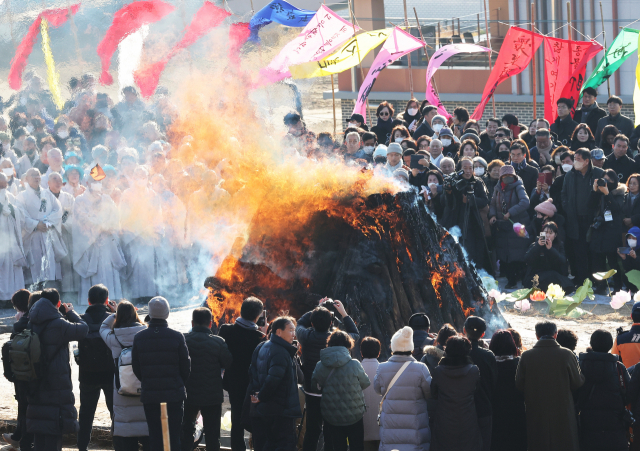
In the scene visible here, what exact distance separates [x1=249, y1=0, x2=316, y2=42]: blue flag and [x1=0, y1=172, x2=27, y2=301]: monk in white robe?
647 cm

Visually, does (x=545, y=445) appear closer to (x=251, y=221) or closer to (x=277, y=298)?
(x=277, y=298)

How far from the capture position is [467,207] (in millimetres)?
11461

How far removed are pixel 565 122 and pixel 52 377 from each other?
974 cm

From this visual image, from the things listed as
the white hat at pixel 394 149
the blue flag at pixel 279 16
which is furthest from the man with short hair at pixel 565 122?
the blue flag at pixel 279 16

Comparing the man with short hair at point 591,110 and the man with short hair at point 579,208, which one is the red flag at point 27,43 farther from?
the man with short hair at point 591,110

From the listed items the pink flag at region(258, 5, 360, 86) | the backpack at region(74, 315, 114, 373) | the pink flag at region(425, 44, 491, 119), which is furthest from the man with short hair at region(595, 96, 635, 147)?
the backpack at region(74, 315, 114, 373)

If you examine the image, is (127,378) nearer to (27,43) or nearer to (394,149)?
(394,149)

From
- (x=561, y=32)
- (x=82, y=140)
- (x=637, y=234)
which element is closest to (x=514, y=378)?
(x=637, y=234)

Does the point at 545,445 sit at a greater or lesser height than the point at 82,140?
lesser

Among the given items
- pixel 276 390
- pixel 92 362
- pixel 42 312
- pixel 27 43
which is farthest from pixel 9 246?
pixel 276 390

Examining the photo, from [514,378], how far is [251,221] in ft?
12.9

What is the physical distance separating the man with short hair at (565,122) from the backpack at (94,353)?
9083mm

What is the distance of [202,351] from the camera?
240 inches

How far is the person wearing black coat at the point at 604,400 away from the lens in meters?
5.51
